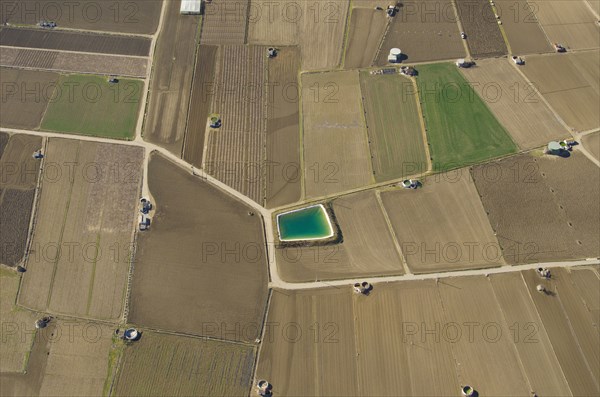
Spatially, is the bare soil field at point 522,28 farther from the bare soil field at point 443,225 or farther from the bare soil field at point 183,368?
the bare soil field at point 183,368

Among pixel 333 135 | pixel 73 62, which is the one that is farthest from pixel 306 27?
pixel 73 62

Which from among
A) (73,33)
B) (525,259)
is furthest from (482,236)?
(73,33)

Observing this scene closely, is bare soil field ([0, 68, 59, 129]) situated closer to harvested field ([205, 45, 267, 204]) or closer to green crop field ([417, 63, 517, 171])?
harvested field ([205, 45, 267, 204])

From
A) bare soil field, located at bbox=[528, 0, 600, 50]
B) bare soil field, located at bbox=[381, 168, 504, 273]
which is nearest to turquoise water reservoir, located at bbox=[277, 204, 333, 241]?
bare soil field, located at bbox=[381, 168, 504, 273]

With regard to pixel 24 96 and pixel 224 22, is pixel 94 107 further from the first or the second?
pixel 224 22

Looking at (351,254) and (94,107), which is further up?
(94,107)

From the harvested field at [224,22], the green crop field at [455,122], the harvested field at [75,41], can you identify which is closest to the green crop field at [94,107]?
the harvested field at [75,41]
